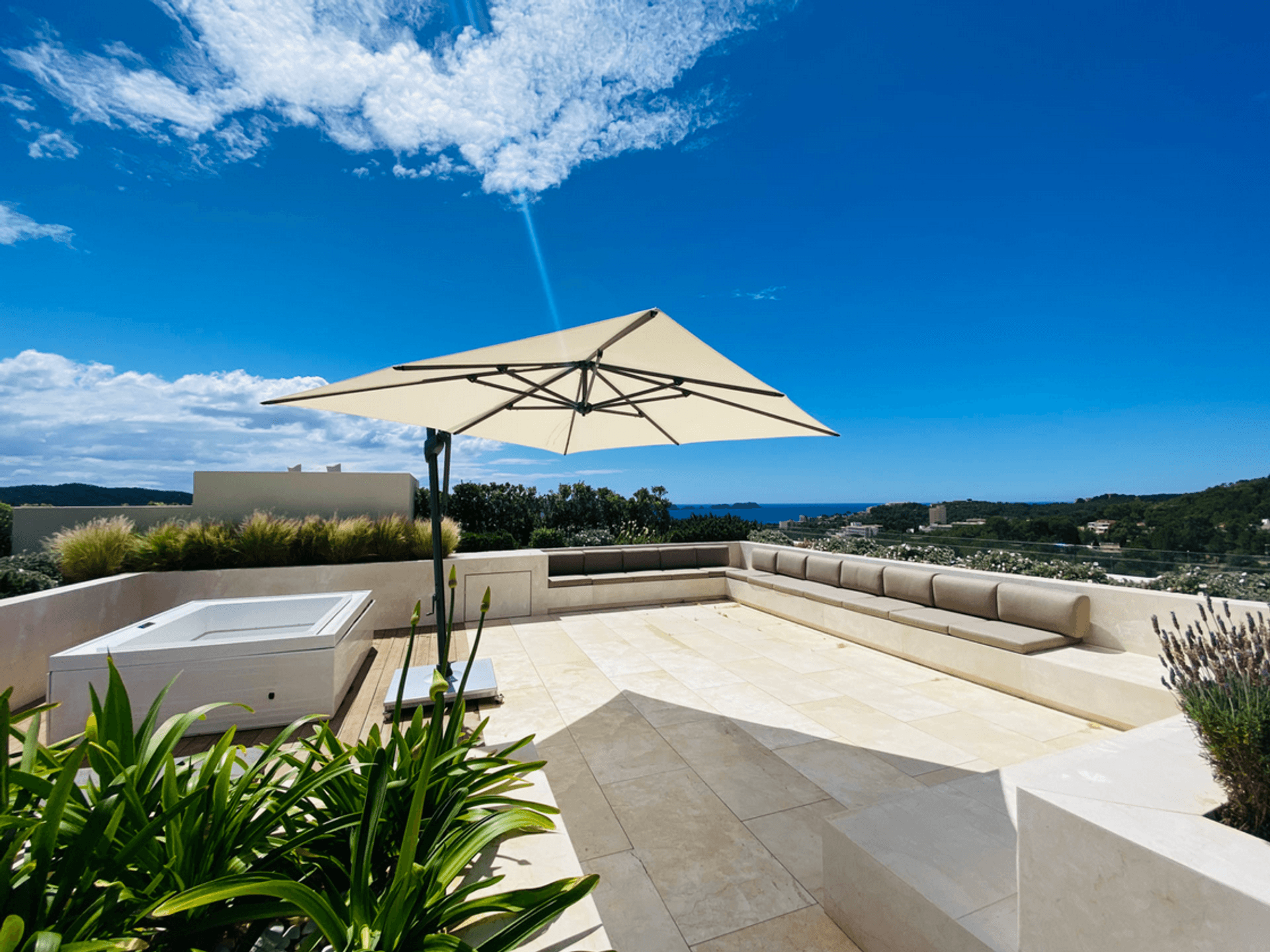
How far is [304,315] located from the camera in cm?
923

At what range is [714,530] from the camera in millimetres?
8633

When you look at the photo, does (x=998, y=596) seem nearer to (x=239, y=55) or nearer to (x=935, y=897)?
(x=935, y=897)

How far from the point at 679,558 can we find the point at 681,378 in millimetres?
5122

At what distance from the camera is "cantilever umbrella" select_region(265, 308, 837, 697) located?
2.56 metres

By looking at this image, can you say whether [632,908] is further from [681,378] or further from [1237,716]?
[681,378]

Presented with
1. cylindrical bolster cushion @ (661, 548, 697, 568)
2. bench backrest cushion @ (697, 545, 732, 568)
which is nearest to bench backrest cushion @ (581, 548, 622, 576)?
cylindrical bolster cushion @ (661, 548, 697, 568)

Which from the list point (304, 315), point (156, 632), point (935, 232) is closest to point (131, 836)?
point (156, 632)

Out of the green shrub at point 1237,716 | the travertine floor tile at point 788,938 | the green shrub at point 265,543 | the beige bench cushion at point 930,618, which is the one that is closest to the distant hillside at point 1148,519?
the beige bench cushion at point 930,618

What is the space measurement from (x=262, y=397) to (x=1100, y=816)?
3718 mm

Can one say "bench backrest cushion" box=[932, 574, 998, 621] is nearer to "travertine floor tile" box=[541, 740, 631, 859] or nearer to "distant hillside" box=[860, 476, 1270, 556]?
"distant hillside" box=[860, 476, 1270, 556]

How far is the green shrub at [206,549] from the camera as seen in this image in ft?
17.1

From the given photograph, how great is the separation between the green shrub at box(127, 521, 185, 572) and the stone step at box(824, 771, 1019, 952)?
20.3 feet

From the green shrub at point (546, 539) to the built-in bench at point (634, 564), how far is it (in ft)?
2.10

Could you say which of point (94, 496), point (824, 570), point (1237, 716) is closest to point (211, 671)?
point (1237, 716)
